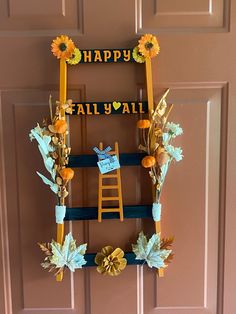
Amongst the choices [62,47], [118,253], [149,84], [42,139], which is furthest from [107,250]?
[62,47]

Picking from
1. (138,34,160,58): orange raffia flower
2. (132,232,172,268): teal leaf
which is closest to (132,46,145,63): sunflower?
(138,34,160,58): orange raffia flower

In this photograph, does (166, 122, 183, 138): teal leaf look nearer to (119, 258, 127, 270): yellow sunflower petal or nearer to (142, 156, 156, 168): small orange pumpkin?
(142, 156, 156, 168): small orange pumpkin

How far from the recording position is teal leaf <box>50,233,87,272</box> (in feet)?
4.38

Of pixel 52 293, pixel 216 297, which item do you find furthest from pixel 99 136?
pixel 216 297

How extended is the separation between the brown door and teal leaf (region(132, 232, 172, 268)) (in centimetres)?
6

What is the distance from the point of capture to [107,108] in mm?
1313

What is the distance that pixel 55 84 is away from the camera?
1.35 meters

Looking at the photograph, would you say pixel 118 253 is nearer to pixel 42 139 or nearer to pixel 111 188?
pixel 111 188

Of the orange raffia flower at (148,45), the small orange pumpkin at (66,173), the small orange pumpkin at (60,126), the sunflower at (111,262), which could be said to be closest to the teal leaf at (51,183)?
the small orange pumpkin at (66,173)

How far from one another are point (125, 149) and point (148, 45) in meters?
0.32

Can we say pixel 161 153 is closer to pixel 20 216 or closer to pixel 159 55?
pixel 159 55

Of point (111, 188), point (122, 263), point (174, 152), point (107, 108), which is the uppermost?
point (107, 108)

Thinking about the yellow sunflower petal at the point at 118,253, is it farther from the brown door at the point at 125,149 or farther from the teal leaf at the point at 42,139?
the teal leaf at the point at 42,139

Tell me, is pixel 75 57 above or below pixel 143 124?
above
